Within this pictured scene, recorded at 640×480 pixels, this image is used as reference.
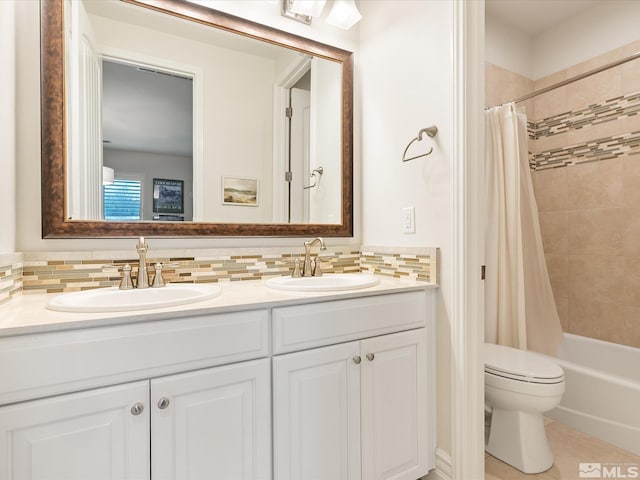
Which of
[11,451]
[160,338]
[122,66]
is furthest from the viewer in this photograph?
[122,66]

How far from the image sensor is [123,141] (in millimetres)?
1408

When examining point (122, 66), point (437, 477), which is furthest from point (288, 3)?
point (437, 477)

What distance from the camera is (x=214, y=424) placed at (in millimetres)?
1020

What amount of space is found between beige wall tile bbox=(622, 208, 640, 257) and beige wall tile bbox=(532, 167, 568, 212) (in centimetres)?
38

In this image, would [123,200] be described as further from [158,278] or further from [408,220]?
[408,220]

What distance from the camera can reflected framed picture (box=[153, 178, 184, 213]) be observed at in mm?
1456

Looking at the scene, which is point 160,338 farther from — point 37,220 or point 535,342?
point 535,342

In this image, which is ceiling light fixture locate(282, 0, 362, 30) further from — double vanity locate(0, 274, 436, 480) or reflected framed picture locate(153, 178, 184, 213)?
double vanity locate(0, 274, 436, 480)

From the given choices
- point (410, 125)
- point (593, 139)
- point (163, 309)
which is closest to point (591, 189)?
point (593, 139)

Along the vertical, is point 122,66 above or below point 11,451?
above

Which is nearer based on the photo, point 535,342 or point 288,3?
point 288,3

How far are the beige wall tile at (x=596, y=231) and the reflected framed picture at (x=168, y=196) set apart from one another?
2615 millimetres

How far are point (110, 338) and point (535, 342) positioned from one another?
85.5 inches

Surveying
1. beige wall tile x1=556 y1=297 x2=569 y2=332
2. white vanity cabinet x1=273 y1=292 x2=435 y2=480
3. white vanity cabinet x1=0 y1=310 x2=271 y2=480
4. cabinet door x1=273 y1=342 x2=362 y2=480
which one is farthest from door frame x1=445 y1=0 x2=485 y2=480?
beige wall tile x1=556 y1=297 x2=569 y2=332
